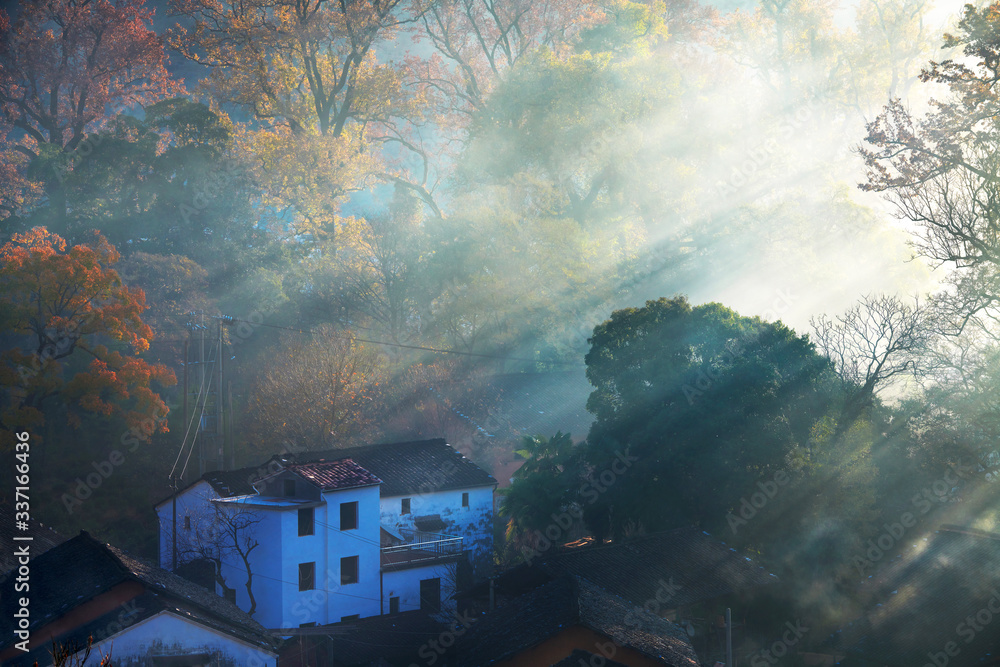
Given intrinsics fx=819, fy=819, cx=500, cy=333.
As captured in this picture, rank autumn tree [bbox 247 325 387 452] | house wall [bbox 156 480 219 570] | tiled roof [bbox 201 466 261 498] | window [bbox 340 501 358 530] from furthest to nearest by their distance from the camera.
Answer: autumn tree [bbox 247 325 387 452] < house wall [bbox 156 480 219 570] < tiled roof [bbox 201 466 261 498] < window [bbox 340 501 358 530]

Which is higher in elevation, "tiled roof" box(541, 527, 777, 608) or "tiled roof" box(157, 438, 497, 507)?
"tiled roof" box(157, 438, 497, 507)

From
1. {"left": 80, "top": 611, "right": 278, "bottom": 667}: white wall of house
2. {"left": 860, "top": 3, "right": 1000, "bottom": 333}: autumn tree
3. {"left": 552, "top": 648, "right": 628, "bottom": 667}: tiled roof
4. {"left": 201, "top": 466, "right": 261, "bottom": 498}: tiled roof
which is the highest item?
{"left": 860, "top": 3, "right": 1000, "bottom": 333}: autumn tree

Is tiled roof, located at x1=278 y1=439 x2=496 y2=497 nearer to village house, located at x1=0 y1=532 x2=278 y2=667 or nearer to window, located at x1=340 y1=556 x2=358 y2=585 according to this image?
window, located at x1=340 y1=556 x2=358 y2=585

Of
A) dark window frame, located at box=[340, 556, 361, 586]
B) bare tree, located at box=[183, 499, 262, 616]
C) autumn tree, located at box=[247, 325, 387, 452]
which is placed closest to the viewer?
bare tree, located at box=[183, 499, 262, 616]

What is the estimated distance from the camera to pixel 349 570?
25750 mm

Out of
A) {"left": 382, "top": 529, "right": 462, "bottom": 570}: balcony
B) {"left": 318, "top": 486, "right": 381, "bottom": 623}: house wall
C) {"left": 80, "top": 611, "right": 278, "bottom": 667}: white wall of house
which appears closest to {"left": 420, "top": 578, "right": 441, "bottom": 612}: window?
{"left": 382, "top": 529, "right": 462, "bottom": 570}: balcony

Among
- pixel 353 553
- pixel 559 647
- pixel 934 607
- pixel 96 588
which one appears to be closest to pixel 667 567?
pixel 559 647

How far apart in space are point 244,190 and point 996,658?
34.2 m

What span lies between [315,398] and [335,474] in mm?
6715

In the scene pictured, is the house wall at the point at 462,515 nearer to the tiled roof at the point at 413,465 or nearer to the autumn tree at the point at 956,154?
the tiled roof at the point at 413,465

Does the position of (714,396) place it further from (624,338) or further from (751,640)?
(751,640)

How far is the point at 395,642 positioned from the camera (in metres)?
22.9

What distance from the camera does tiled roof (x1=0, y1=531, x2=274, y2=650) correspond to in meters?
16.0

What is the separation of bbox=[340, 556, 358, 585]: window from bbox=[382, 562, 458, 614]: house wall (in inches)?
37.0
